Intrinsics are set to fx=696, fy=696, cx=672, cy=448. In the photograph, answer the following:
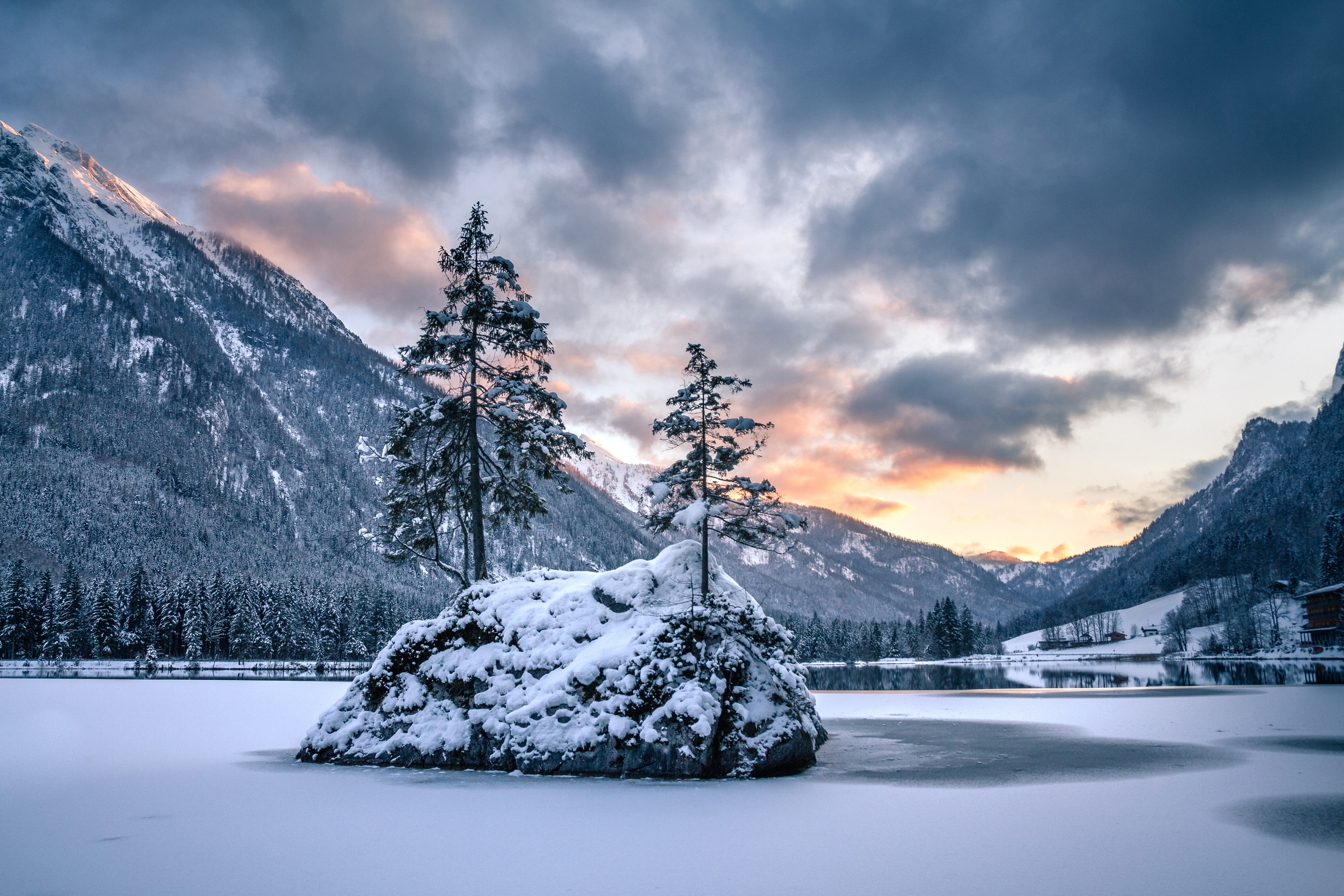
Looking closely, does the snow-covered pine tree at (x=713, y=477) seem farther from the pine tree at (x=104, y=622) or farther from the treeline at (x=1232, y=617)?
the treeline at (x=1232, y=617)

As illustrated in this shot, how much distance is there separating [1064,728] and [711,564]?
1562cm

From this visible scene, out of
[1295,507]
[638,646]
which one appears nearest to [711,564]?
[638,646]

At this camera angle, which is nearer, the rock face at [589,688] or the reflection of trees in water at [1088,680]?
the rock face at [589,688]

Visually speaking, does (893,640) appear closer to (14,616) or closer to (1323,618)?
(1323,618)

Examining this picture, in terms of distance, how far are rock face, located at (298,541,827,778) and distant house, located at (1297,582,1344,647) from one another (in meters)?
105

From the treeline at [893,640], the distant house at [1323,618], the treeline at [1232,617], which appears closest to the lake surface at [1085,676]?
the treeline at [1232,617]

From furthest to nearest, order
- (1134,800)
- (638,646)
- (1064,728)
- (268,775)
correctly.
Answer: (1064,728) < (638,646) < (268,775) < (1134,800)

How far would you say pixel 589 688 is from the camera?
18.7m

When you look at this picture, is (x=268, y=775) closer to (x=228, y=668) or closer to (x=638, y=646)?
(x=638, y=646)

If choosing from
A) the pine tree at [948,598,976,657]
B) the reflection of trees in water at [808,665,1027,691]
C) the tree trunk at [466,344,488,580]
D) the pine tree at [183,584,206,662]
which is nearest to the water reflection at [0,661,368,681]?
the pine tree at [183,584,206,662]

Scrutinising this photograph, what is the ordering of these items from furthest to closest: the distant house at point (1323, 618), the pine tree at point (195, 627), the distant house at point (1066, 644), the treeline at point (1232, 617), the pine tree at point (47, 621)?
the distant house at point (1066, 644), the treeline at point (1232, 617), the pine tree at point (195, 627), the pine tree at point (47, 621), the distant house at point (1323, 618)

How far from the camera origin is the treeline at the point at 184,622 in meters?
97.2

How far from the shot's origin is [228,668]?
97.2 metres

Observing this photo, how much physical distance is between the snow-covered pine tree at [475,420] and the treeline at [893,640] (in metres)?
113
